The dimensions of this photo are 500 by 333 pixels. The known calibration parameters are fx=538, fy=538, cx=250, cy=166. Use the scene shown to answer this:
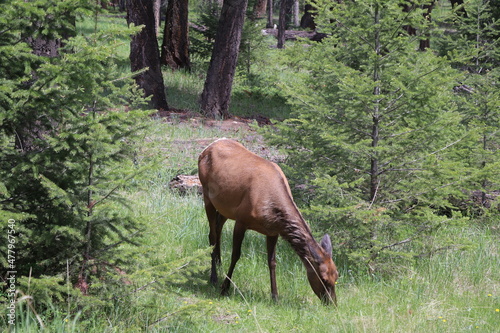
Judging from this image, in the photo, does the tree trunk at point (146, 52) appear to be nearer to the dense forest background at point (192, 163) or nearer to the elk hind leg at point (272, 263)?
the dense forest background at point (192, 163)

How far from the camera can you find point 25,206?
4.61 m

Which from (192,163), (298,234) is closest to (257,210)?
(298,234)

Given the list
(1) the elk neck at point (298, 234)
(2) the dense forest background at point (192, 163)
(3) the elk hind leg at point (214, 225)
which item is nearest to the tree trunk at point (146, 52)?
(2) the dense forest background at point (192, 163)

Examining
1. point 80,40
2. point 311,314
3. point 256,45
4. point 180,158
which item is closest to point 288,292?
point 311,314

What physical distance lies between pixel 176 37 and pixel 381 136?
14.3m

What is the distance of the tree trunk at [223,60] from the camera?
14.1 meters

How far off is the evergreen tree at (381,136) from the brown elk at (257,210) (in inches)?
25.3

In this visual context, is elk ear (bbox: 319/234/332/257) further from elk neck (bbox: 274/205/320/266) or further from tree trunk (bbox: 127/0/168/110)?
tree trunk (bbox: 127/0/168/110)

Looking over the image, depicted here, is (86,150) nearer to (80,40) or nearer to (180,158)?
(80,40)

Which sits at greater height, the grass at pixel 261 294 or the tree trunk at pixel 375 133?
the tree trunk at pixel 375 133

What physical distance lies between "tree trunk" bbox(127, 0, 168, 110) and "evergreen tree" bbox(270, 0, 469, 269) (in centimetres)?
776

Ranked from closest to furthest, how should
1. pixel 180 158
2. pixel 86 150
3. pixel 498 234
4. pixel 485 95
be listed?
1. pixel 86 150
2. pixel 498 234
3. pixel 485 95
4. pixel 180 158

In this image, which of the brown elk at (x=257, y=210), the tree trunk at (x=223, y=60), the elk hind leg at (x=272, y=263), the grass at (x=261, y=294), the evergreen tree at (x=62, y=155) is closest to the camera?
the evergreen tree at (x=62, y=155)

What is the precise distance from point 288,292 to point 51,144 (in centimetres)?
327
